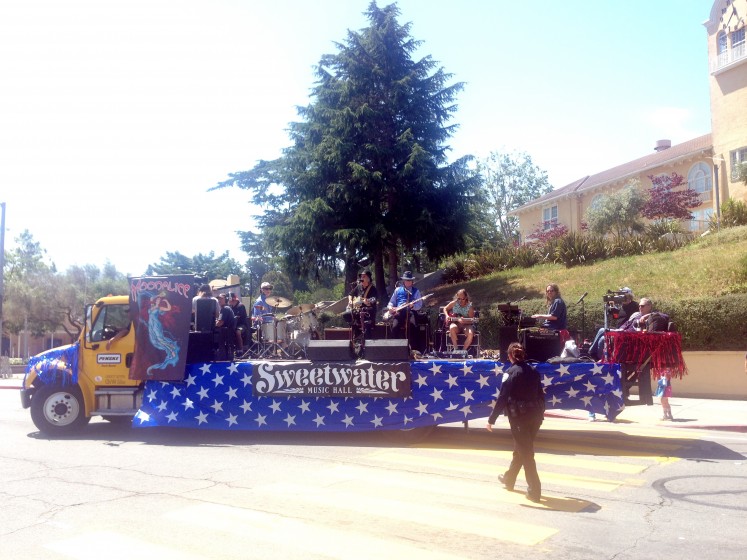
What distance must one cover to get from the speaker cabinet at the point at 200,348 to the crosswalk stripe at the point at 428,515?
437 cm

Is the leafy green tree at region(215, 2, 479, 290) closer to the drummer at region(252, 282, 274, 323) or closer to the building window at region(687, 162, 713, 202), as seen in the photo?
the drummer at region(252, 282, 274, 323)

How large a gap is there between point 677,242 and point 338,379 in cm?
1789

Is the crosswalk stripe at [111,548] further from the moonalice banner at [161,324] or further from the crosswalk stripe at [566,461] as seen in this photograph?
the moonalice banner at [161,324]

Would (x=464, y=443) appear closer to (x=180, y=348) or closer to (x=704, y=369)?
(x=180, y=348)

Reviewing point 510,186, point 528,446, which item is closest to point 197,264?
point 510,186

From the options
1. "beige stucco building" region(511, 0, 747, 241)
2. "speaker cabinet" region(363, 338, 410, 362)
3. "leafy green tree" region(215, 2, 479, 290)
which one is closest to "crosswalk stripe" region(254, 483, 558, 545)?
"speaker cabinet" region(363, 338, 410, 362)

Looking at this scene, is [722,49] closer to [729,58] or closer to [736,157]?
[729,58]

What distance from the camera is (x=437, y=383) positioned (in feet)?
33.9

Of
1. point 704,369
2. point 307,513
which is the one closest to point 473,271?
point 704,369

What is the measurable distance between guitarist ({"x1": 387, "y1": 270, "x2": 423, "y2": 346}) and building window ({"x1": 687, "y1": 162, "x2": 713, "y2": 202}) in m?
27.4

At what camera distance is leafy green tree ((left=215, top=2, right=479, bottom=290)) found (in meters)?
25.1

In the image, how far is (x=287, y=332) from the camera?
46.2 ft

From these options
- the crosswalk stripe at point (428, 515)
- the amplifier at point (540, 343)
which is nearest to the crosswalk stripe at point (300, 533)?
the crosswalk stripe at point (428, 515)

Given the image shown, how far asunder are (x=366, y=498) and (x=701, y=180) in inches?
1319
